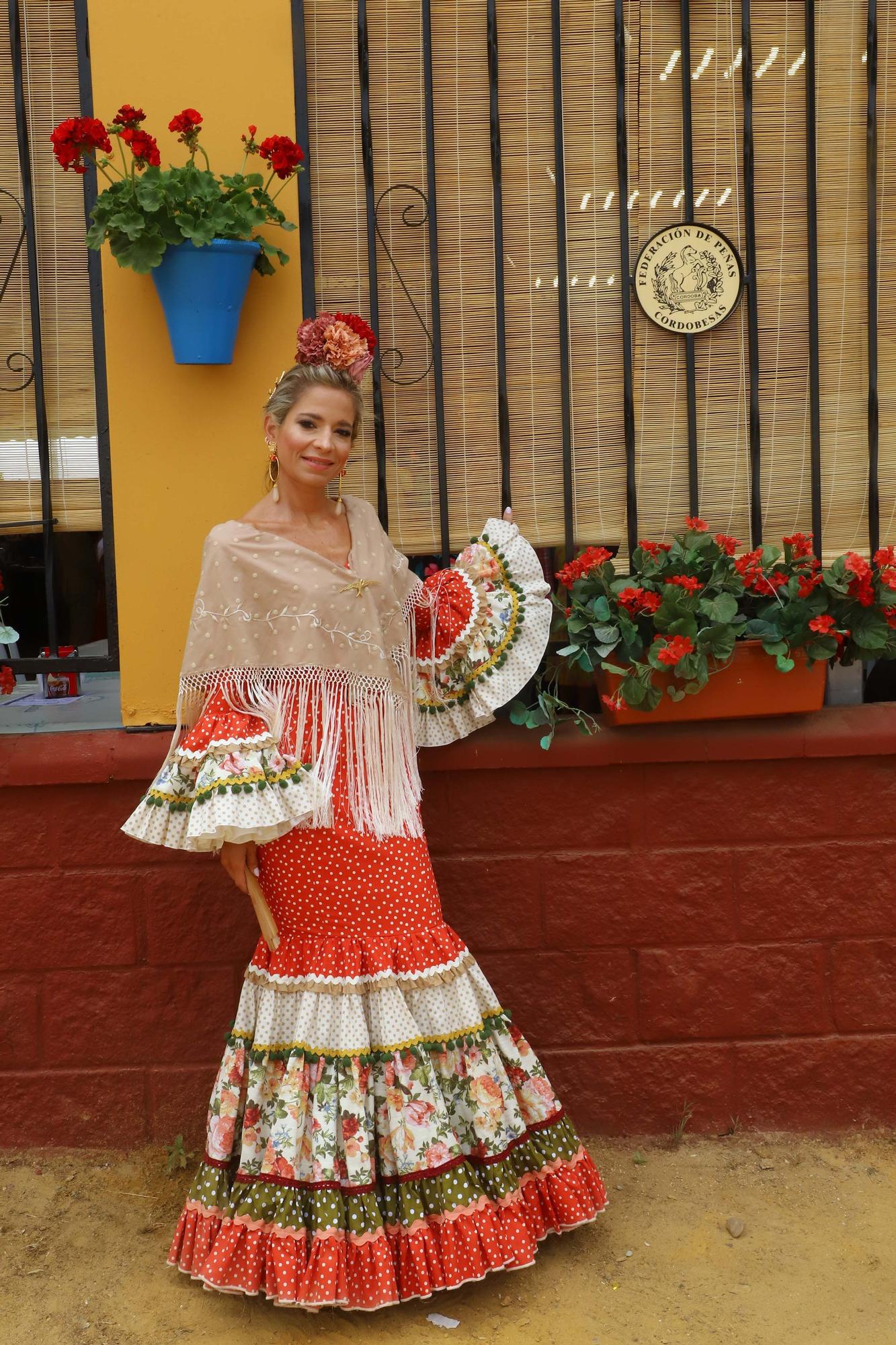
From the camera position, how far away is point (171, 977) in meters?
3.45

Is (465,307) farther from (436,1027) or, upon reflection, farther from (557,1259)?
(557,1259)

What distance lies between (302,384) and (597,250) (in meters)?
1.07

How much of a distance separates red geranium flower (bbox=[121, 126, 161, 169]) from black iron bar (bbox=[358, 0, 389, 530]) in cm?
60

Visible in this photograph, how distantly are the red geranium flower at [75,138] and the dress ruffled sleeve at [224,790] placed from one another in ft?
4.26

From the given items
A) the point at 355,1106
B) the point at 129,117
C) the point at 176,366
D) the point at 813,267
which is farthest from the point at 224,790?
the point at 813,267

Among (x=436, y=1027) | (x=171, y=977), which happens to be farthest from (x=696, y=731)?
(x=171, y=977)

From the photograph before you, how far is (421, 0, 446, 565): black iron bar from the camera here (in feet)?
11.2

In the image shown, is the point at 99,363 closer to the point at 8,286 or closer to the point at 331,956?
the point at 8,286

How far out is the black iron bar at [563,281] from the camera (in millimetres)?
3428

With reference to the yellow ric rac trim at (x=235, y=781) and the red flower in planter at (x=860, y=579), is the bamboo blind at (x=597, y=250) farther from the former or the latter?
the yellow ric rac trim at (x=235, y=781)

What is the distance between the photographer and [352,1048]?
111 inches

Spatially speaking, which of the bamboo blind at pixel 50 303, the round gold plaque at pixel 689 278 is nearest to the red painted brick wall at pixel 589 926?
the bamboo blind at pixel 50 303

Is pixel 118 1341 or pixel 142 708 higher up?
pixel 142 708

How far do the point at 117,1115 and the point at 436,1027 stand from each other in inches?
43.2
